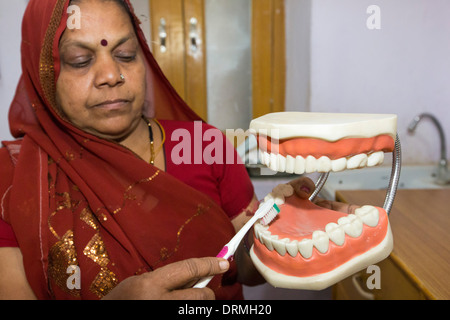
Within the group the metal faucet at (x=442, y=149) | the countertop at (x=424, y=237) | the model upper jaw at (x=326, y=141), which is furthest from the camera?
the countertop at (x=424, y=237)

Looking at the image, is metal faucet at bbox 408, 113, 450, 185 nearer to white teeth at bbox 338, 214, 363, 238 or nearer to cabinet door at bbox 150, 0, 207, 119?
white teeth at bbox 338, 214, 363, 238

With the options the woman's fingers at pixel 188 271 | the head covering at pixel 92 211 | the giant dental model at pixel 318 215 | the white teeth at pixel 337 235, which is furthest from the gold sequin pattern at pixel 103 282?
→ the white teeth at pixel 337 235

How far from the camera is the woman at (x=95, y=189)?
1.61ft

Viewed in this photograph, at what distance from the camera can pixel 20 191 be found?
0.58 meters

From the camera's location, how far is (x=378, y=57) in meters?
0.46

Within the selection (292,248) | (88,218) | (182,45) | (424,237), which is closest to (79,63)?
(182,45)

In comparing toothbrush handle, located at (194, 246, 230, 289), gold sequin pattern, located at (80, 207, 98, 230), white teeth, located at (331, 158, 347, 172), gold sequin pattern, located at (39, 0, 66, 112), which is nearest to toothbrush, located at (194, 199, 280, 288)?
toothbrush handle, located at (194, 246, 230, 289)

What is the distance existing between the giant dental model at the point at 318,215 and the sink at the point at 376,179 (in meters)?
0.07

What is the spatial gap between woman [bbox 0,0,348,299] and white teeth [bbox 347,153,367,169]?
0.10m

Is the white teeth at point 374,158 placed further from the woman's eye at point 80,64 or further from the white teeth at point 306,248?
the woman's eye at point 80,64
